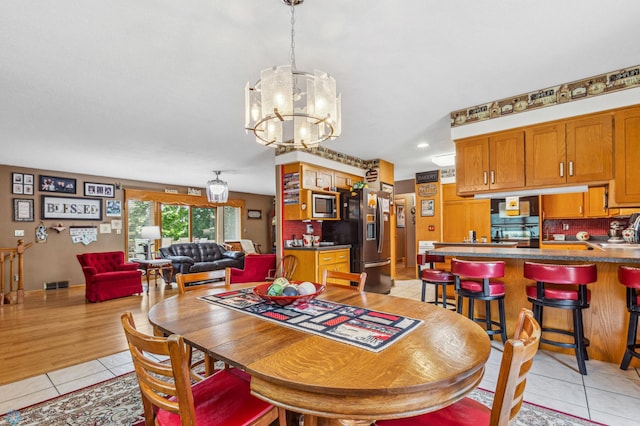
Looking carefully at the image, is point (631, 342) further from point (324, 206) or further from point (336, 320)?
point (324, 206)

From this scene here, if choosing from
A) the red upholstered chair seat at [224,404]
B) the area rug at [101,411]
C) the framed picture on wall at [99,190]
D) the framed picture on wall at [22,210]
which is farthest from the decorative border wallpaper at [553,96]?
the framed picture on wall at [22,210]

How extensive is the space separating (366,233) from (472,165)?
205 centimetres

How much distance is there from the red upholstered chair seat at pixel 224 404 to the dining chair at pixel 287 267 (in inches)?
130

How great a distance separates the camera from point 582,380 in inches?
91.1

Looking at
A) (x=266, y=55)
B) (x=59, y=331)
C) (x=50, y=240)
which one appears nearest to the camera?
(x=266, y=55)

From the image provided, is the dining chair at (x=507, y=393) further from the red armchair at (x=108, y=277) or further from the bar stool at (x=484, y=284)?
the red armchair at (x=108, y=277)

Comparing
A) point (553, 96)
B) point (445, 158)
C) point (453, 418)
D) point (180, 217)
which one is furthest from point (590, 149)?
point (180, 217)

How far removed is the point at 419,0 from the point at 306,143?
1142 millimetres

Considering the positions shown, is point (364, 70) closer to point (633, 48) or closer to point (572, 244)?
point (633, 48)

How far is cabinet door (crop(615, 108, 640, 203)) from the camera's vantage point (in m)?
2.83

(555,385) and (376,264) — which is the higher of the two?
(376,264)

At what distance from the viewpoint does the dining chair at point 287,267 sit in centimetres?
477

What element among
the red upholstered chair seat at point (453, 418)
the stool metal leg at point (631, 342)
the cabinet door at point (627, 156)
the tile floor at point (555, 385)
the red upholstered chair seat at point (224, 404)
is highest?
the cabinet door at point (627, 156)

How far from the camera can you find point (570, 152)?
3.12 metres
